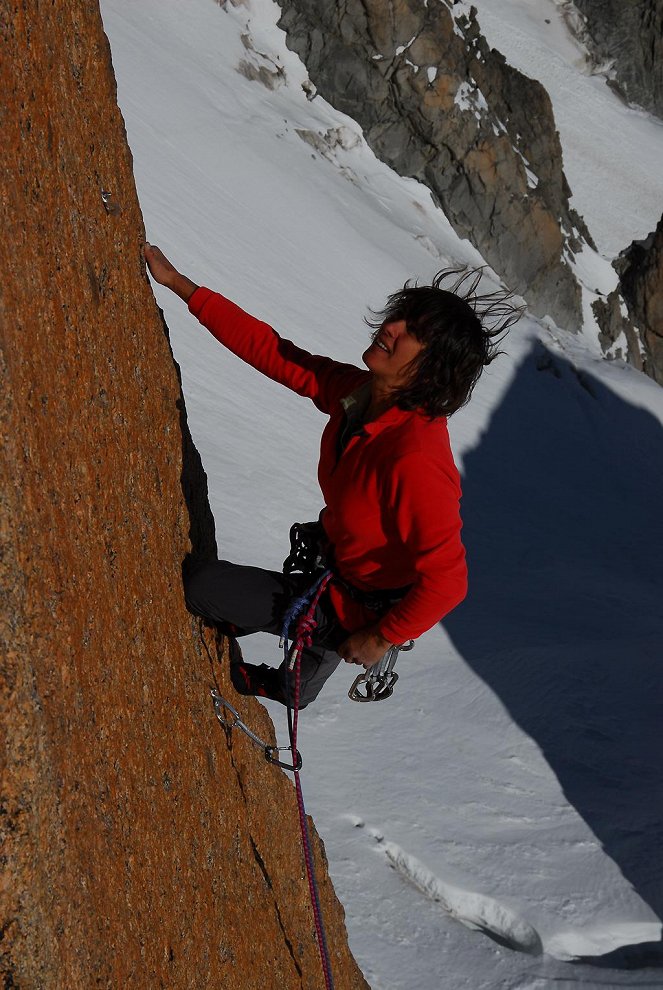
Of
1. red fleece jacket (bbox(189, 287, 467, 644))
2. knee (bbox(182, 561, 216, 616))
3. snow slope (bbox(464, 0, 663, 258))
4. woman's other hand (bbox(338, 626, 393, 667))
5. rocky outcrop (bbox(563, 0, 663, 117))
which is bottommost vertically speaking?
knee (bbox(182, 561, 216, 616))

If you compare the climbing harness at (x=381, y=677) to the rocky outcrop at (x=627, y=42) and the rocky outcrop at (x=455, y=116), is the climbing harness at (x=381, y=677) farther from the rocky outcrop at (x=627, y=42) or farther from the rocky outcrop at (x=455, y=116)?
the rocky outcrop at (x=627, y=42)

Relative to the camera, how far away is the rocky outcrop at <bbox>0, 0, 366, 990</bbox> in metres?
1.83

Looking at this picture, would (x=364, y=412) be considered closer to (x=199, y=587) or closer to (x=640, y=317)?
(x=199, y=587)

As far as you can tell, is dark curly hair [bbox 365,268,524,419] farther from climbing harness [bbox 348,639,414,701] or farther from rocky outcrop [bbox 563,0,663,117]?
rocky outcrop [bbox 563,0,663,117]

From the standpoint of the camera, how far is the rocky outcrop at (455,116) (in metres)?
28.9

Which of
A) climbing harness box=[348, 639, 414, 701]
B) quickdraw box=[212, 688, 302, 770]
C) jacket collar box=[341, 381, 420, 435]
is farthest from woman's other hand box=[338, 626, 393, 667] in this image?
jacket collar box=[341, 381, 420, 435]

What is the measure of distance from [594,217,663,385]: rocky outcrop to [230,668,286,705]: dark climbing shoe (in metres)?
28.9

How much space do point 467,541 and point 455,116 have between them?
18.7m

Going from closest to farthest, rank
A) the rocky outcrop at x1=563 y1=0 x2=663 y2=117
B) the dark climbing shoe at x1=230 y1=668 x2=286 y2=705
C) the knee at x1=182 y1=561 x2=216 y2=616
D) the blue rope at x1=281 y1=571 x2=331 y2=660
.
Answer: the knee at x1=182 y1=561 x2=216 y2=616 → the blue rope at x1=281 y1=571 x2=331 y2=660 → the dark climbing shoe at x1=230 y1=668 x2=286 y2=705 → the rocky outcrop at x1=563 y1=0 x2=663 y2=117

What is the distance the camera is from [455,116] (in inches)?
1169

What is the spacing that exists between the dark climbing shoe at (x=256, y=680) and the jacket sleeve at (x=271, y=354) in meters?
0.90

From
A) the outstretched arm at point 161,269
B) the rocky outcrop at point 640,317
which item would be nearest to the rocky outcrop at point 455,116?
the rocky outcrop at point 640,317

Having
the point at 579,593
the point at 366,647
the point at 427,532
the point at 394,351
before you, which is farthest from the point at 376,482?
the point at 579,593

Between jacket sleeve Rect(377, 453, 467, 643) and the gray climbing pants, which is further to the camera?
the gray climbing pants
